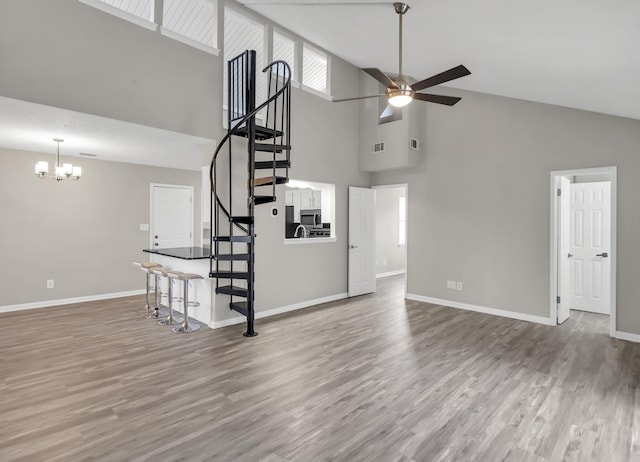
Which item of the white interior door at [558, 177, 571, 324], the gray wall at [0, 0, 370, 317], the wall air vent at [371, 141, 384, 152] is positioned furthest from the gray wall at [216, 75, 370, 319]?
the white interior door at [558, 177, 571, 324]

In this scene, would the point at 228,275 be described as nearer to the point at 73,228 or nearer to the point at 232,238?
the point at 232,238

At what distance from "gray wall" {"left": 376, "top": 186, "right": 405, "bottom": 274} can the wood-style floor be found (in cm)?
405

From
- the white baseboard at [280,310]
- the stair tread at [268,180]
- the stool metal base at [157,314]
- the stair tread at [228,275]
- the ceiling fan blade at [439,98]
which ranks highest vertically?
the ceiling fan blade at [439,98]

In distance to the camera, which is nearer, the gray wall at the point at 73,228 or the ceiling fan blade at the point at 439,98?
the ceiling fan blade at the point at 439,98

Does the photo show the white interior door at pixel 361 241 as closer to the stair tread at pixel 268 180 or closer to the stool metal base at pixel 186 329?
the stair tread at pixel 268 180

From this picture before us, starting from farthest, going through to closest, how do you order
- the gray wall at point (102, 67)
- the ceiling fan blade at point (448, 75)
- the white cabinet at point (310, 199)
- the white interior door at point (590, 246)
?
the white cabinet at point (310, 199)
the white interior door at point (590, 246)
the gray wall at point (102, 67)
the ceiling fan blade at point (448, 75)

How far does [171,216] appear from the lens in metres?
6.94

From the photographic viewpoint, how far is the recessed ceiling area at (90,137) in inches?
135

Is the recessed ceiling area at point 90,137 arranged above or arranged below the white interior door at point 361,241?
above

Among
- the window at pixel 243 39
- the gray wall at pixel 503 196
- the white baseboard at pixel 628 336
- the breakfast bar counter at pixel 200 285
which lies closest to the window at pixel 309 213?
the breakfast bar counter at pixel 200 285

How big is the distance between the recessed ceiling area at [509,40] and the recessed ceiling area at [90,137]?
216cm

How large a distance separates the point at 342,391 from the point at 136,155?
491 centimetres

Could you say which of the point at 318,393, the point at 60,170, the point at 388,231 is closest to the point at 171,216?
the point at 60,170

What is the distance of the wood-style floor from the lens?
217 centimetres
